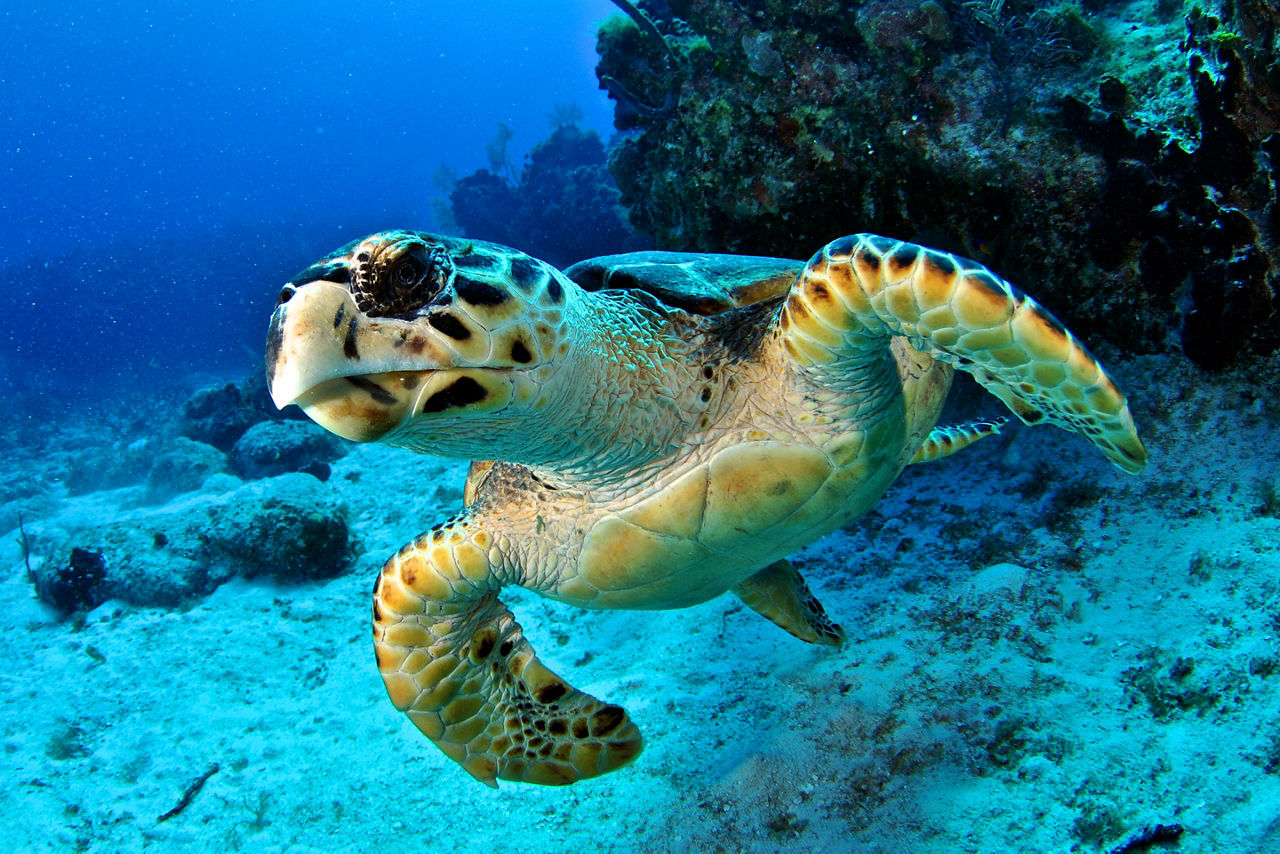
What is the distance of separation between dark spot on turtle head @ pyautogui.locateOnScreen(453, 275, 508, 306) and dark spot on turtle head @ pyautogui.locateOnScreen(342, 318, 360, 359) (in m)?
0.23

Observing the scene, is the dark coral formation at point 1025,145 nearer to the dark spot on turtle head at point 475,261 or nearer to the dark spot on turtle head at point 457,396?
the dark spot on turtle head at point 475,261

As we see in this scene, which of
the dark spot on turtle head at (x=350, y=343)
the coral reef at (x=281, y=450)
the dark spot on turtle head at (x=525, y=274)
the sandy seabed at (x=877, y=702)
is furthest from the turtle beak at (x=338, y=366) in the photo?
the coral reef at (x=281, y=450)

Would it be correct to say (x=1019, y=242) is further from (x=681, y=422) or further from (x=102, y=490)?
(x=102, y=490)

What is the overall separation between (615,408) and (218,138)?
365 feet

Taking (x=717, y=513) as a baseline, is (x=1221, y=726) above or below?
below

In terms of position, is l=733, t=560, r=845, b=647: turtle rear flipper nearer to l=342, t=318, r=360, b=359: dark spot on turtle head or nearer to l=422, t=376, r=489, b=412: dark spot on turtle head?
l=422, t=376, r=489, b=412: dark spot on turtle head

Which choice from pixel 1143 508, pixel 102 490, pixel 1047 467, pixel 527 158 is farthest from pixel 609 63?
pixel 527 158

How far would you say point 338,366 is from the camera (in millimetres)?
1226

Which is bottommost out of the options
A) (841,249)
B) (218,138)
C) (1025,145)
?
(841,249)

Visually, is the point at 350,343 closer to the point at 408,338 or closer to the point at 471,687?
the point at 408,338

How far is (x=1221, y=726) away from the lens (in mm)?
1771

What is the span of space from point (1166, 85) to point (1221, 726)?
2970 mm

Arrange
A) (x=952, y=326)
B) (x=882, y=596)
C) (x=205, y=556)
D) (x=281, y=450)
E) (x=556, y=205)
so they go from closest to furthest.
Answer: (x=952, y=326), (x=882, y=596), (x=205, y=556), (x=281, y=450), (x=556, y=205)

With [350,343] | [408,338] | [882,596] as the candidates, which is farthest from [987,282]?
[882,596]
